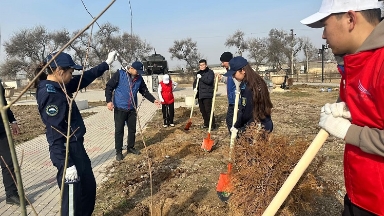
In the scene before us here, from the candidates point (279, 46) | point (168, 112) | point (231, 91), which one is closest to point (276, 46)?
point (279, 46)

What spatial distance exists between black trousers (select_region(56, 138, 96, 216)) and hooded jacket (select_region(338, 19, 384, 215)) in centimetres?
217

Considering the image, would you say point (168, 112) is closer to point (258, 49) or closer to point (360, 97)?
point (360, 97)

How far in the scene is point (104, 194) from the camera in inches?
169

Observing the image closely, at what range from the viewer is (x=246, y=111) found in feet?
13.1

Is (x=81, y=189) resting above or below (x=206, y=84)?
below

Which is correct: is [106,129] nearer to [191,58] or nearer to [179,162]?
[179,162]

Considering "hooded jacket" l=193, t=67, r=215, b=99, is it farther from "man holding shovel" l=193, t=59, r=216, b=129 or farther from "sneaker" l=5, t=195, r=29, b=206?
"sneaker" l=5, t=195, r=29, b=206

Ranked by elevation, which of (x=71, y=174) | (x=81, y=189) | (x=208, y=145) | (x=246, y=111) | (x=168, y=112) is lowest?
(x=208, y=145)

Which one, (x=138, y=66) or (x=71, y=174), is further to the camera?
(x=138, y=66)

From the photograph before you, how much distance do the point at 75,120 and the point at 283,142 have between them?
202 cm

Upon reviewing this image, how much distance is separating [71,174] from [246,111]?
2.25 metres

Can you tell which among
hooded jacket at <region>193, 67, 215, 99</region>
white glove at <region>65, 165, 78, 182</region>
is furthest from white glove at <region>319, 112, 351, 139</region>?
hooded jacket at <region>193, 67, 215, 99</region>

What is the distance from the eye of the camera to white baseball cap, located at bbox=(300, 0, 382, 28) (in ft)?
4.82

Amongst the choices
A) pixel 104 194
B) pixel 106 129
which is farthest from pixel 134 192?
pixel 106 129
